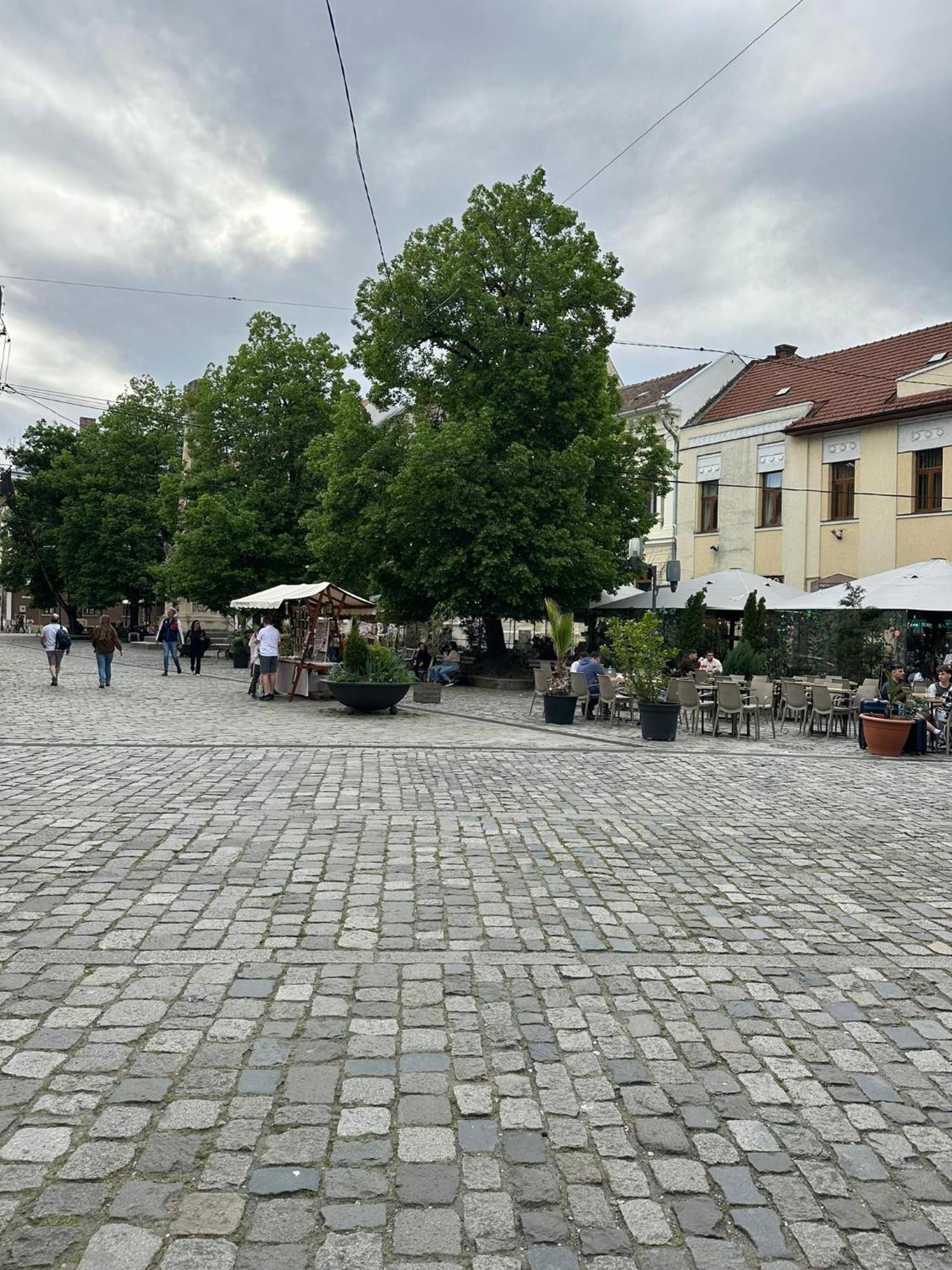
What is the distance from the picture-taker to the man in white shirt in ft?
72.5

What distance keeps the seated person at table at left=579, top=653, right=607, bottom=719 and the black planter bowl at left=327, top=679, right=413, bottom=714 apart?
3.35 meters

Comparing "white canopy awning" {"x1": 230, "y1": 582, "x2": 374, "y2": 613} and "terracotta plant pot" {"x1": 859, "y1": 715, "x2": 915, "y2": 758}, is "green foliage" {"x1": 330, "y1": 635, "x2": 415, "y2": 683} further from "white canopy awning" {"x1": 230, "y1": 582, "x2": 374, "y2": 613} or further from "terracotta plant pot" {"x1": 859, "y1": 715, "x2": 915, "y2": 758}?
"terracotta plant pot" {"x1": 859, "y1": 715, "x2": 915, "y2": 758}

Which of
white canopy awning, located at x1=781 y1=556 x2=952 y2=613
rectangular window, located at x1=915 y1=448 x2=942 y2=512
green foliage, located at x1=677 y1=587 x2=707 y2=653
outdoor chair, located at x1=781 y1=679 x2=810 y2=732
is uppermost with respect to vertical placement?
rectangular window, located at x1=915 y1=448 x2=942 y2=512

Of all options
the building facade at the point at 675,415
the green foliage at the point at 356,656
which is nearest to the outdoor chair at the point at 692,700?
the green foliage at the point at 356,656

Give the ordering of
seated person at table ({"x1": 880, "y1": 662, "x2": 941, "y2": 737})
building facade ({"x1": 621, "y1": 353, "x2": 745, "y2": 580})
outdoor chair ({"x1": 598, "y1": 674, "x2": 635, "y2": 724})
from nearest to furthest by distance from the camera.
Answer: seated person at table ({"x1": 880, "y1": 662, "x2": 941, "y2": 737}) → outdoor chair ({"x1": 598, "y1": 674, "x2": 635, "y2": 724}) → building facade ({"x1": 621, "y1": 353, "x2": 745, "y2": 580})

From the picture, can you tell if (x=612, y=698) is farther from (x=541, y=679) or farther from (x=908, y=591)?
(x=908, y=591)

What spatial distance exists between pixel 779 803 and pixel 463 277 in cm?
2148

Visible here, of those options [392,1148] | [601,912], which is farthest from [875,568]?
[392,1148]

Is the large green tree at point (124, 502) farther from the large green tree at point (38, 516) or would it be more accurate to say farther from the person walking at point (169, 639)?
the person walking at point (169, 639)

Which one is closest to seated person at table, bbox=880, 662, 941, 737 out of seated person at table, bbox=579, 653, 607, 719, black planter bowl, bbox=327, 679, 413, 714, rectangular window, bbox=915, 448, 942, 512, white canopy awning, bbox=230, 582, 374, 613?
seated person at table, bbox=579, 653, 607, 719

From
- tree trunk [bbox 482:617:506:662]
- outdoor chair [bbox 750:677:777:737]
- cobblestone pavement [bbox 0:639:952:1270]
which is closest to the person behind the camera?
cobblestone pavement [bbox 0:639:952:1270]

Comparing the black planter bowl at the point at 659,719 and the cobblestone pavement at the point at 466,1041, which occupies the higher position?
the black planter bowl at the point at 659,719

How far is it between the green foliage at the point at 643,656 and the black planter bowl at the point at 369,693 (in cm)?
443

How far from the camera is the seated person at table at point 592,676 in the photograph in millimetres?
19406
